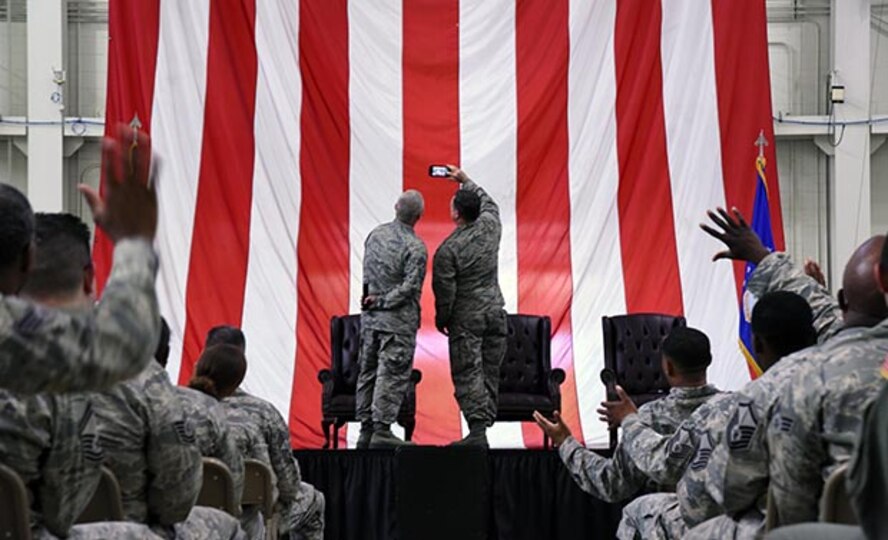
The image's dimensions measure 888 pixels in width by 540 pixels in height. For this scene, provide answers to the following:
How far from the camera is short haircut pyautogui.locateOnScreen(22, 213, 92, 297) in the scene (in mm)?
2299

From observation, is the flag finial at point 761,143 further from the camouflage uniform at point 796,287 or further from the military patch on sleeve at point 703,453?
the military patch on sleeve at point 703,453

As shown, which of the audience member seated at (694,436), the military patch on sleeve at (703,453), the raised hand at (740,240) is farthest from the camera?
the raised hand at (740,240)

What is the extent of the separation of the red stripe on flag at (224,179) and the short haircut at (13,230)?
6.85 m

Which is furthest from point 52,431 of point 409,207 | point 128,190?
point 409,207

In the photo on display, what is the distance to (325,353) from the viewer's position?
8828 mm

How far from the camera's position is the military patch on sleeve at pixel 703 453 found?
3291mm

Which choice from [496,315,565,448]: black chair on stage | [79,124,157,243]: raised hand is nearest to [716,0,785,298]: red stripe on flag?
[496,315,565,448]: black chair on stage

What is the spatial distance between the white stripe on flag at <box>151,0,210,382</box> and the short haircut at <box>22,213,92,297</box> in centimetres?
650

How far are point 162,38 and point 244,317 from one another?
177 cm

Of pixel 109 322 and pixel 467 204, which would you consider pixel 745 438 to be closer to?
pixel 109 322

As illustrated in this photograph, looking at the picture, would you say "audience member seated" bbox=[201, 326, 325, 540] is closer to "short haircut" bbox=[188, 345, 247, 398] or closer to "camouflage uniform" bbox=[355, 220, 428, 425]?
"short haircut" bbox=[188, 345, 247, 398]

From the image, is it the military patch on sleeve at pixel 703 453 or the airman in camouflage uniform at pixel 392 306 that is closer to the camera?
the military patch on sleeve at pixel 703 453

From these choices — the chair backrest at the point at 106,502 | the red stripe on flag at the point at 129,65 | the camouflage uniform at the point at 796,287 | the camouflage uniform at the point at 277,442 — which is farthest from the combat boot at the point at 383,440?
the chair backrest at the point at 106,502

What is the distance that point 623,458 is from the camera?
13.5ft
